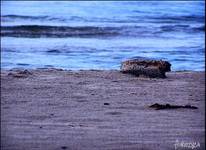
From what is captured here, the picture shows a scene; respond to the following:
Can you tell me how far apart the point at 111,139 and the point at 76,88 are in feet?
10.8

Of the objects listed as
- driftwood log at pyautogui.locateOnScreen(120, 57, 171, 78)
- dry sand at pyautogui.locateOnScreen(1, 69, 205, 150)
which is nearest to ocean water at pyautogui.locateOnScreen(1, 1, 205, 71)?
driftwood log at pyautogui.locateOnScreen(120, 57, 171, 78)

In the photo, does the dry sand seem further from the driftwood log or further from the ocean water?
the ocean water

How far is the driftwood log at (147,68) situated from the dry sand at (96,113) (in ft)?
1.07

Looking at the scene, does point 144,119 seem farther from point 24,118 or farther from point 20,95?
point 20,95

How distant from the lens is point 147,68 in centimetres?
1041

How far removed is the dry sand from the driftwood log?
326mm

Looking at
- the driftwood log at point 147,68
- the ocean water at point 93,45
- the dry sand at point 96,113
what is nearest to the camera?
the dry sand at point 96,113

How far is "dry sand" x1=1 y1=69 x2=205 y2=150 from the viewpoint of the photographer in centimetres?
546

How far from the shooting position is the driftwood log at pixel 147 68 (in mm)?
10320

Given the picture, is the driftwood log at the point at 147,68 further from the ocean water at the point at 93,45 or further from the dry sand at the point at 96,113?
the ocean water at the point at 93,45

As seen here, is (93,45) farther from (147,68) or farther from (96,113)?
(96,113)

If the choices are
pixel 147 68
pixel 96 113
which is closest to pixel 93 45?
pixel 147 68

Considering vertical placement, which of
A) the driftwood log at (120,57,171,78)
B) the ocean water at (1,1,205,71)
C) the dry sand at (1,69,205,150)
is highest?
the dry sand at (1,69,205,150)

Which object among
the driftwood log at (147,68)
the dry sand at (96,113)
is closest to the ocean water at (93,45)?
the driftwood log at (147,68)
